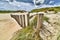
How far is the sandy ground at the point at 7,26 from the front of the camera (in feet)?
7.38

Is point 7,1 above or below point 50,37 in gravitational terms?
above

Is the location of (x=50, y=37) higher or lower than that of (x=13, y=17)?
lower

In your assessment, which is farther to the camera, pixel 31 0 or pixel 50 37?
pixel 31 0

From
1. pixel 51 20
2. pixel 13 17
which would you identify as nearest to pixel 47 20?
pixel 51 20

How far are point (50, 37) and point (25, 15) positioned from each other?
1.85ft

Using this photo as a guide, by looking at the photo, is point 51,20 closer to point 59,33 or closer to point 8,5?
point 59,33

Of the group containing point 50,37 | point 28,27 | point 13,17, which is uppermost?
A: point 13,17

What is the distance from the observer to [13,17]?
7.50ft

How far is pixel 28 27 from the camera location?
7.43 feet

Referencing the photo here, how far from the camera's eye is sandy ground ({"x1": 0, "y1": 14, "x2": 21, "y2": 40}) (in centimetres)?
225

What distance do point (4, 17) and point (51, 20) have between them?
31.8 inches

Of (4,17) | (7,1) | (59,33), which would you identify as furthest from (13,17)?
(59,33)

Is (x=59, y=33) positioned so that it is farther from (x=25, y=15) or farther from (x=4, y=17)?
(x=4, y=17)

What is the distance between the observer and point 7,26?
2.27m
